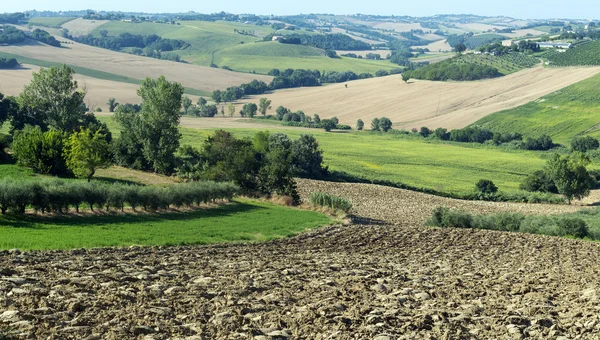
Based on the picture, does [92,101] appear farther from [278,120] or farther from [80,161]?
[80,161]

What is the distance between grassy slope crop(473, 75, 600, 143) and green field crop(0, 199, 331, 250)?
101 meters

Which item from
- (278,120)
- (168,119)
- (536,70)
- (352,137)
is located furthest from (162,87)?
(536,70)

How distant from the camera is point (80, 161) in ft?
183

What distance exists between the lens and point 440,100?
17888 centimetres

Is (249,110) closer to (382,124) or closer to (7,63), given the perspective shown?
(382,124)

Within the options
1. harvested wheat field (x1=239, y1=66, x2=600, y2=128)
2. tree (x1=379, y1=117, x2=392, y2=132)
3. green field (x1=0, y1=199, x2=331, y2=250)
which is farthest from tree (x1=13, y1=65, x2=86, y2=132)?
harvested wheat field (x1=239, y1=66, x2=600, y2=128)

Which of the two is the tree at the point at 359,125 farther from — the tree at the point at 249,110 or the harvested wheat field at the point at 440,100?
the tree at the point at 249,110

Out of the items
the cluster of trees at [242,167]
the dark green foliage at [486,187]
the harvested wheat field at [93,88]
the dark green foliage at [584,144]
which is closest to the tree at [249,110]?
the harvested wheat field at [93,88]

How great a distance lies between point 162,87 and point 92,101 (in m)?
104

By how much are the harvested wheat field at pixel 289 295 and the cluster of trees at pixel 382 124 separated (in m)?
118

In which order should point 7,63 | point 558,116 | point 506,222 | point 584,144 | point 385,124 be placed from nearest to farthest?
point 506,222 → point 584,144 → point 558,116 → point 385,124 → point 7,63

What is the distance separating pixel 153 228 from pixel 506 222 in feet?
93.7

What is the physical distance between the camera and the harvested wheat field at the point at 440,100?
163250mm

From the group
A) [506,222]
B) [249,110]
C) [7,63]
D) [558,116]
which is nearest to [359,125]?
[249,110]
